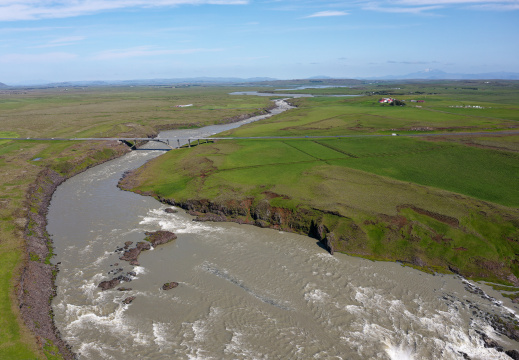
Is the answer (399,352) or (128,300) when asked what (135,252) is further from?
(399,352)

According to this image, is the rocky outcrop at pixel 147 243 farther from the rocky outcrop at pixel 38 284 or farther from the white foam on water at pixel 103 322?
the rocky outcrop at pixel 38 284

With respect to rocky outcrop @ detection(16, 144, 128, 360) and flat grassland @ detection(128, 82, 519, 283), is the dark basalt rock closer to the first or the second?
rocky outcrop @ detection(16, 144, 128, 360)

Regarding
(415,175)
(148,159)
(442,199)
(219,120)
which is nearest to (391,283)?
(442,199)

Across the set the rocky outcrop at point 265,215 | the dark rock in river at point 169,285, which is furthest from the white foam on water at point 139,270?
the rocky outcrop at point 265,215

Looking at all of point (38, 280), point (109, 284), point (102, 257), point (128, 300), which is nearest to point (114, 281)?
point (109, 284)

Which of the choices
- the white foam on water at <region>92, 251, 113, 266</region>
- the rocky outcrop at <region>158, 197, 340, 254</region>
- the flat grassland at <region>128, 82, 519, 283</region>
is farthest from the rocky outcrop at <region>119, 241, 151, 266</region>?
the flat grassland at <region>128, 82, 519, 283</region>

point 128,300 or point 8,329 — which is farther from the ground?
point 8,329
